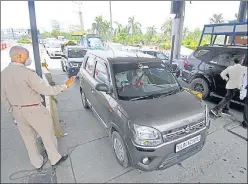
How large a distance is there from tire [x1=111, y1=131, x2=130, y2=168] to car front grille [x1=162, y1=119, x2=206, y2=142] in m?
0.61

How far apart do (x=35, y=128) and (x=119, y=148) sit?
1.23 meters

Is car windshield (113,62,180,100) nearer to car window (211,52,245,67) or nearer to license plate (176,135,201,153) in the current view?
license plate (176,135,201,153)

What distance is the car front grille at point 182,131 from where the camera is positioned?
2.25 m

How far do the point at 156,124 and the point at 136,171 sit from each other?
92cm

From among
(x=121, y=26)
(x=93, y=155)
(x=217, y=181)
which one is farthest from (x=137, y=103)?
(x=121, y=26)

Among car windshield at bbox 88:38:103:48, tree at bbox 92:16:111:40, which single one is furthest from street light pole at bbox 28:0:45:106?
tree at bbox 92:16:111:40

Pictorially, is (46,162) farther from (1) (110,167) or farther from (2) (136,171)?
(2) (136,171)

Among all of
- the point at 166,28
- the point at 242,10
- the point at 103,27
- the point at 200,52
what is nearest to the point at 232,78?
the point at 200,52

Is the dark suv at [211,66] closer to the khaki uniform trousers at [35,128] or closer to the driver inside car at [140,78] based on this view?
the driver inside car at [140,78]

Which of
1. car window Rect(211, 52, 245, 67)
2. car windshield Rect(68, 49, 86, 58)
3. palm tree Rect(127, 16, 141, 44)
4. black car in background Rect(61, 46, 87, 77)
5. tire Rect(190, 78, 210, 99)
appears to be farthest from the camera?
palm tree Rect(127, 16, 141, 44)

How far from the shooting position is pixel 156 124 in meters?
2.20

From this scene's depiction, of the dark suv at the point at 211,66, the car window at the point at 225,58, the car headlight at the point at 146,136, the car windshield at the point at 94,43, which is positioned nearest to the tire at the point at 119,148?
the car headlight at the point at 146,136

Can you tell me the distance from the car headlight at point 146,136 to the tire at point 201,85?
12.3ft

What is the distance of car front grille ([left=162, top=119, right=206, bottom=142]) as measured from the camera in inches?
88.6
